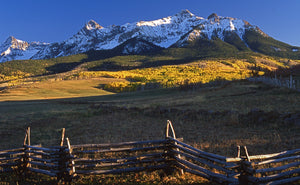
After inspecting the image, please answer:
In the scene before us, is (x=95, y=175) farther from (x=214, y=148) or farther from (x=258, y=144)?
(x=258, y=144)

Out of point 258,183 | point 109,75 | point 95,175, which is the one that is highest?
point 109,75

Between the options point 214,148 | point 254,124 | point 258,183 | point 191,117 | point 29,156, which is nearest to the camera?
point 258,183

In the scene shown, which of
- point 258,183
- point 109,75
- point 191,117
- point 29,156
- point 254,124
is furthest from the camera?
point 109,75

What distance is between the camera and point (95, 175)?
28.3 feet

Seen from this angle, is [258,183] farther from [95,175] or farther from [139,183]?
[95,175]

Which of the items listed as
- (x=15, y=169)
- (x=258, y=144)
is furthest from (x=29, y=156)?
(x=258, y=144)

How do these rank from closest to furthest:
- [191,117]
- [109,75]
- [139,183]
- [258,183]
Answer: [258,183] < [139,183] < [191,117] < [109,75]

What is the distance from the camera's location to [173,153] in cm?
833

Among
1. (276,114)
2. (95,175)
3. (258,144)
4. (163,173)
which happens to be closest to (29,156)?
(95,175)

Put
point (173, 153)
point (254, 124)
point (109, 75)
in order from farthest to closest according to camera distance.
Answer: point (109, 75) → point (254, 124) → point (173, 153)

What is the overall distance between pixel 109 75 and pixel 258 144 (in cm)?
16830

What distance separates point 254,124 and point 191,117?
254 inches

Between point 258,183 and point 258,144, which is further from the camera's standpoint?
point 258,144

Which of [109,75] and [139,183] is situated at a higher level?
[109,75]
